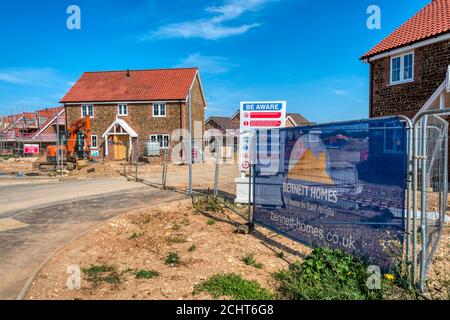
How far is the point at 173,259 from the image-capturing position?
5750mm

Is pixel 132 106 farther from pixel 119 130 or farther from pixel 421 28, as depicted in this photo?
pixel 421 28

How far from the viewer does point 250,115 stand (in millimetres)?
10039

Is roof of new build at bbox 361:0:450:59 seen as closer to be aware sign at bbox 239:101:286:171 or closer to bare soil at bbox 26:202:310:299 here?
be aware sign at bbox 239:101:286:171

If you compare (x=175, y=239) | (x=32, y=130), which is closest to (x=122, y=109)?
(x=175, y=239)

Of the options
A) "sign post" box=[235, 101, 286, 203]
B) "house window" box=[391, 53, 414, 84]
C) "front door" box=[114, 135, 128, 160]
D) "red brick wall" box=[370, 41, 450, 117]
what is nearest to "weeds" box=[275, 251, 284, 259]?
"sign post" box=[235, 101, 286, 203]

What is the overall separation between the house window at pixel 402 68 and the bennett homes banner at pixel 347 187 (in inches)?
474

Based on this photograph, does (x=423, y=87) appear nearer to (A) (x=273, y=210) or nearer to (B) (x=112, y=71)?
(A) (x=273, y=210)

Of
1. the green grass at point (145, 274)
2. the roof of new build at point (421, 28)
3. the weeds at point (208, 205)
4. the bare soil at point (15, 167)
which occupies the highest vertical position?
the roof of new build at point (421, 28)

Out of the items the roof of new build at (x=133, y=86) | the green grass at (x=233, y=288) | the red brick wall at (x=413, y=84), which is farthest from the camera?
the roof of new build at (x=133, y=86)

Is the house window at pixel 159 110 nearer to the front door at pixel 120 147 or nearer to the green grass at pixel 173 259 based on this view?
the front door at pixel 120 147

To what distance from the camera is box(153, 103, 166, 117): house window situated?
3481cm

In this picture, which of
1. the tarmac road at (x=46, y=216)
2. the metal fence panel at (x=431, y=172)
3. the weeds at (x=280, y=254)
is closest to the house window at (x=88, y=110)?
the tarmac road at (x=46, y=216)

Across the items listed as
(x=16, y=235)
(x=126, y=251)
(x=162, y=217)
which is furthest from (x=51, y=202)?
(x=126, y=251)

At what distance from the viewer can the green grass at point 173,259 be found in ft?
18.4
